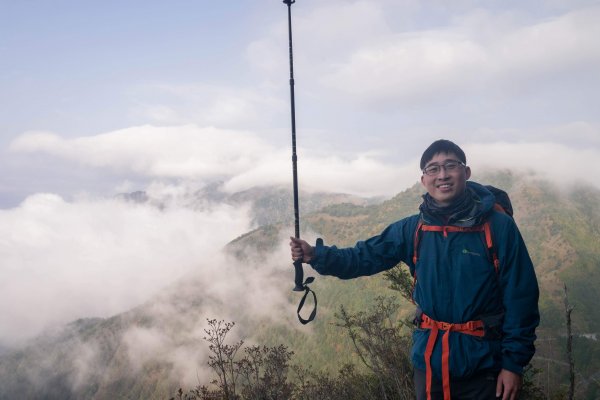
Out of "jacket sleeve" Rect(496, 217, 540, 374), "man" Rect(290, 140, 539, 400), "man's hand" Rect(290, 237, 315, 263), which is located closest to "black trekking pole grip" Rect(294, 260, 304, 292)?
"man's hand" Rect(290, 237, 315, 263)

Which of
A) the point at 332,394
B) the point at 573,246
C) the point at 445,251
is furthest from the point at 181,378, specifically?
the point at 445,251

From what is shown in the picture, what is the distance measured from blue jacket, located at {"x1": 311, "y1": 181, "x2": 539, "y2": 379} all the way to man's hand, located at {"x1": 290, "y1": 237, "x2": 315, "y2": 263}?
4.18ft

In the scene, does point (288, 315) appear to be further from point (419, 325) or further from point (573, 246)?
point (419, 325)

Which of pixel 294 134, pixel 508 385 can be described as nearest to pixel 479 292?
pixel 508 385

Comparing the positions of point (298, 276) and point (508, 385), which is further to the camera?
point (298, 276)

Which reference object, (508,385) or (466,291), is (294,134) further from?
(508,385)

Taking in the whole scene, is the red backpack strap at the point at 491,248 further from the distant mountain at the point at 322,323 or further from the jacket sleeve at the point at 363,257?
the distant mountain at the point at 322,323

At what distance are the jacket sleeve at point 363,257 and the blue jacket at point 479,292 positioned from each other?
51 centimetres

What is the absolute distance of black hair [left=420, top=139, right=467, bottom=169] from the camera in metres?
4.29

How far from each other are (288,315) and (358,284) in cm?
3591

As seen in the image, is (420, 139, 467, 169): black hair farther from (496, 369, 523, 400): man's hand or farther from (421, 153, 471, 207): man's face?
(496, 369, 523, 400): man's hand

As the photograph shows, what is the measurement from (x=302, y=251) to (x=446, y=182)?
5.99ft

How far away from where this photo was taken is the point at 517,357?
3.68 metres

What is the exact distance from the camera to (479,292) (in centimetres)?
384
